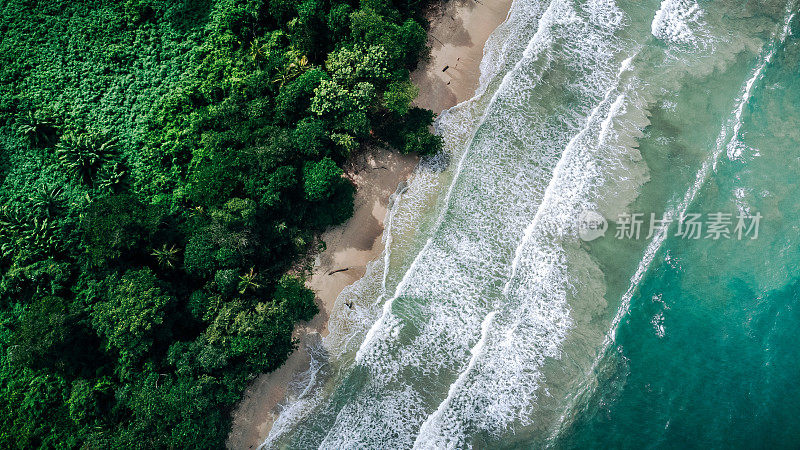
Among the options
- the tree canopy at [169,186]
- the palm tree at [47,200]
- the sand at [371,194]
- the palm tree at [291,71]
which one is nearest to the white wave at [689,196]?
the sand at [371,194]

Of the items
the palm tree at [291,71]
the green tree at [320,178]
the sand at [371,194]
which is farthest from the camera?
the palm tree at [291,71]

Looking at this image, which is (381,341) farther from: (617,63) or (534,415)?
(617,63)

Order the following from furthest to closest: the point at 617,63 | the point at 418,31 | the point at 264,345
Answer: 1. the point at 617,63
2. the point at 418,31
3. the point at 264,345

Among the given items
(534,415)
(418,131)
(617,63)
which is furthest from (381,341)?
(617,63)
